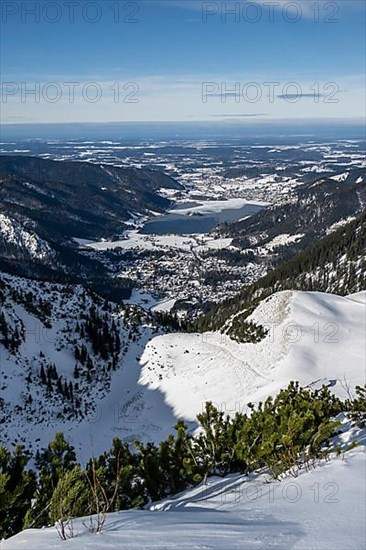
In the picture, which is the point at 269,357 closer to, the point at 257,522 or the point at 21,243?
the point at 257,522

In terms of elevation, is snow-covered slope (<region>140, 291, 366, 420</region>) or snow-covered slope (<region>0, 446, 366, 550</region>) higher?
snow-covered slope (<region>0, 446, 366, 550</region>)

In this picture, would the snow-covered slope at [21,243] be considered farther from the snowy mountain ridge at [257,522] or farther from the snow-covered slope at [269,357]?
the snowy mountain ridge at [257,522]

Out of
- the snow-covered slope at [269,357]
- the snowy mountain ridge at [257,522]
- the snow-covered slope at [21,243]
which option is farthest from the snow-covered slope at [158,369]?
the snow-covered slope at [21,243]

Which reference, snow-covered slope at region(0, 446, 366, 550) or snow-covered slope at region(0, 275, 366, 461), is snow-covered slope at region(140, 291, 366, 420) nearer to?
snow-covered slope at region(0, 275, 366, 461)

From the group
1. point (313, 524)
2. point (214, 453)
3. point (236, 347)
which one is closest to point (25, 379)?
point (236, 347)

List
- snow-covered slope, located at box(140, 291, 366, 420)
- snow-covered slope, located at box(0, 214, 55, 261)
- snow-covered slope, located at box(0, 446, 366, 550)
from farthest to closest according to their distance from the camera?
snow-covered slope, located at box(0, 214, 55, 261) < snow-covered slope, located at box(140, 291, 366, 420) < snow-covered slope, located at box(0, 446, 366, 550)

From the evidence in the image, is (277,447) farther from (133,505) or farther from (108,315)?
(108,315)

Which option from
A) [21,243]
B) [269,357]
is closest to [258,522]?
[269,357]

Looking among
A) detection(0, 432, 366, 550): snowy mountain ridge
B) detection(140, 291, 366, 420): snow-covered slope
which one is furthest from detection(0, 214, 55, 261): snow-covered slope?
detection(0, 432, 366, 550): snowy mountain ridge
